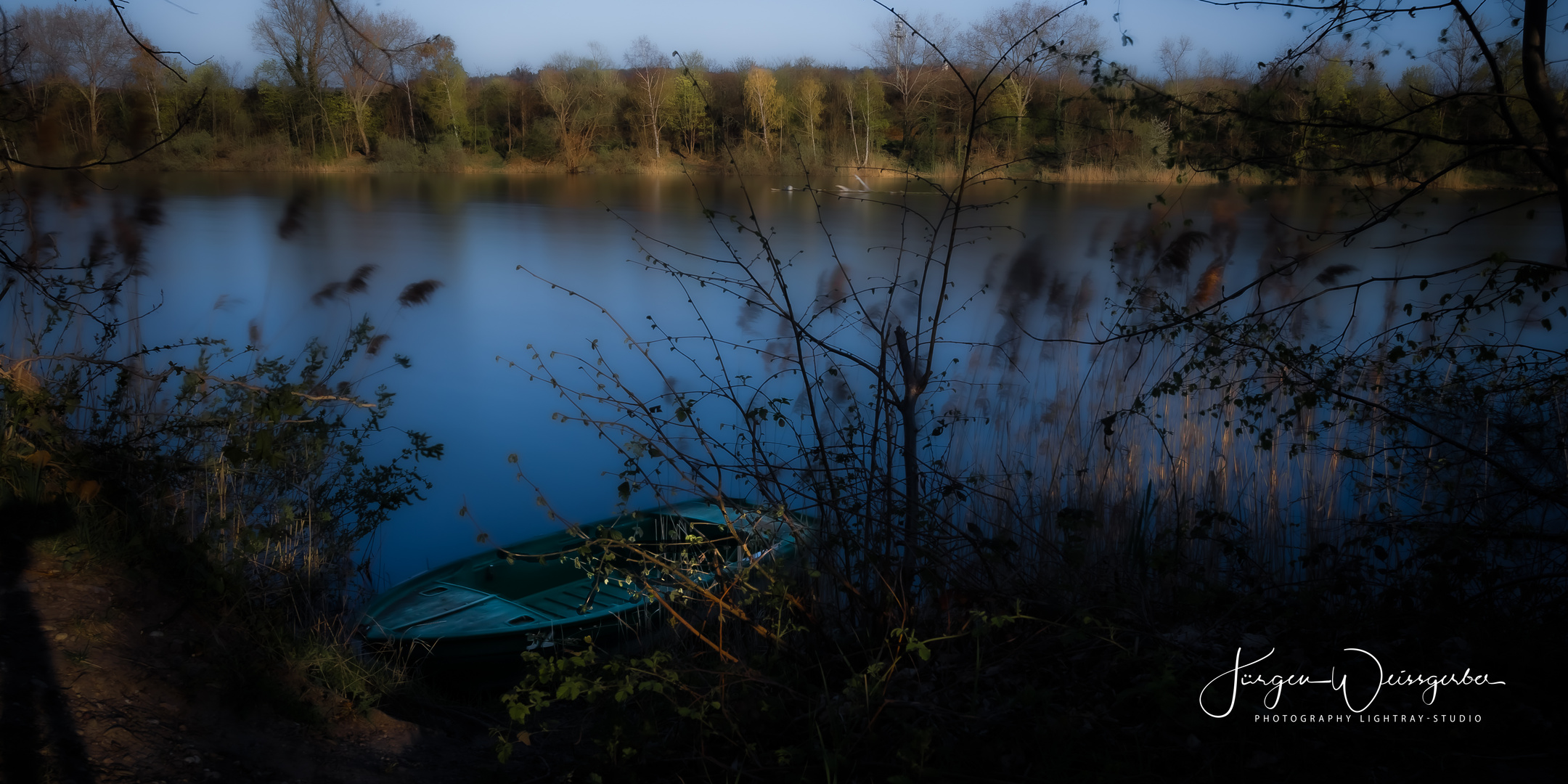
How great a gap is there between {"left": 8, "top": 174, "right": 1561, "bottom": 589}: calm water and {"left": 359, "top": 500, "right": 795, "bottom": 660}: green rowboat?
0.97 m

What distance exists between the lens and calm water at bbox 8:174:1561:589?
691cm

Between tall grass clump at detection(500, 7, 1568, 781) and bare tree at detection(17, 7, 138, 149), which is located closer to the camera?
tall grass clump at detection(500, 7, 1568, 781)

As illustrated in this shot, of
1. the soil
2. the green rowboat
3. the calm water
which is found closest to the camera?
the soil

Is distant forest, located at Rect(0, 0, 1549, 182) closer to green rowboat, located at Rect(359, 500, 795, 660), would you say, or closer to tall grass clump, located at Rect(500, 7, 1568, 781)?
tall grass clump, located at Rect(500, 7, 1568, 781)

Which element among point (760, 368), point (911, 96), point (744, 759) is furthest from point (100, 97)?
point (744, 759)

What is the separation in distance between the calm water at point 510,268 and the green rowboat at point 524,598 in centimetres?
97

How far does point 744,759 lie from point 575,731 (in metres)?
0.99

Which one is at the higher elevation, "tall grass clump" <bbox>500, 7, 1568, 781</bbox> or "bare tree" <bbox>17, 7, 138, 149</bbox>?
"bare tree" <bbox>17, 7, 138, 149</bbox>

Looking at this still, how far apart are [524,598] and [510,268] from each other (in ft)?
29.6

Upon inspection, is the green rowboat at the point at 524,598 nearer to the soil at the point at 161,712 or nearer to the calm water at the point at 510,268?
the soil at the point at 161,712
